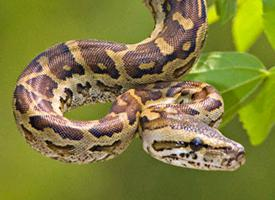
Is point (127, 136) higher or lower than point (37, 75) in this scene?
lower

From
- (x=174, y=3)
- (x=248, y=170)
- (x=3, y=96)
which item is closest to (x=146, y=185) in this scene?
(x=248, y=170)

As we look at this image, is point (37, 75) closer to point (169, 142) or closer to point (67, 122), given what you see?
point (67, 122)

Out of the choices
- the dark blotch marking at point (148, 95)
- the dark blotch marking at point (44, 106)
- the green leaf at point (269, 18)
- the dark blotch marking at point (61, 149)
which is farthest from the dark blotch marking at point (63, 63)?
the green leaf at point (269, 18)

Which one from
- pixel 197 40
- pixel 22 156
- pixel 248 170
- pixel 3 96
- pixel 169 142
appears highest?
pixel 197 40

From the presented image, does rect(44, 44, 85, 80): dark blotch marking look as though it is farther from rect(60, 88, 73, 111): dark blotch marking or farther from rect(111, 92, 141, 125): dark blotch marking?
rect(111, 92, 141, 125): dark blotch marking

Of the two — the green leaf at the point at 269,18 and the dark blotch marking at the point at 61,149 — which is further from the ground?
the green leaf at the point at 269,18

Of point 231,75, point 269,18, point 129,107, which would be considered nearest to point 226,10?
point 269,18

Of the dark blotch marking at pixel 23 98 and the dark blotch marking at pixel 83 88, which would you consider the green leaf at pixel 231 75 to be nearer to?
the dark blotch marking at pixel 83 88

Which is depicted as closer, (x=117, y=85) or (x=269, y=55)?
(x=117, y=85)
